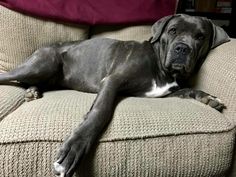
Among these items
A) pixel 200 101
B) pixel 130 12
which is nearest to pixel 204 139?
pixel 200 101

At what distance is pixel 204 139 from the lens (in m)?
1.32

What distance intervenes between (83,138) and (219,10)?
228 cm

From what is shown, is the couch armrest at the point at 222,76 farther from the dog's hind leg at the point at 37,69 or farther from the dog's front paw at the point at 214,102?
the dog's hind leg at the point at 37,69

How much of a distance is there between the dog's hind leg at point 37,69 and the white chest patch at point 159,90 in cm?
52

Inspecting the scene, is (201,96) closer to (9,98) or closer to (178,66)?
(178,66)

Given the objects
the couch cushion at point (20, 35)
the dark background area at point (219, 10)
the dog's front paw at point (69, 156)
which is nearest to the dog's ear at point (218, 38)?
the couch cushion at point (20, 35)

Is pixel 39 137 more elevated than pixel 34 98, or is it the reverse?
pixel 39 137

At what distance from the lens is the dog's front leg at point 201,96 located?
153 centimetres

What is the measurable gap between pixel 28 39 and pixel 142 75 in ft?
2.38

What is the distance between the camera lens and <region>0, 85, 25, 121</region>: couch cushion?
56.1 inches

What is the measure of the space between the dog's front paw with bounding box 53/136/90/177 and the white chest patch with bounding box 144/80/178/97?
2.08ft

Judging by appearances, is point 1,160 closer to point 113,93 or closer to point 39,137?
point 39,137

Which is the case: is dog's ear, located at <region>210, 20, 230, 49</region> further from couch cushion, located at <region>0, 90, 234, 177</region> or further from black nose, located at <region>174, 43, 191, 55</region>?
couch cushion, located at <region>0, 90, 234, 177</region>

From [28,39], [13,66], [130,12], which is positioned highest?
[130,12]
